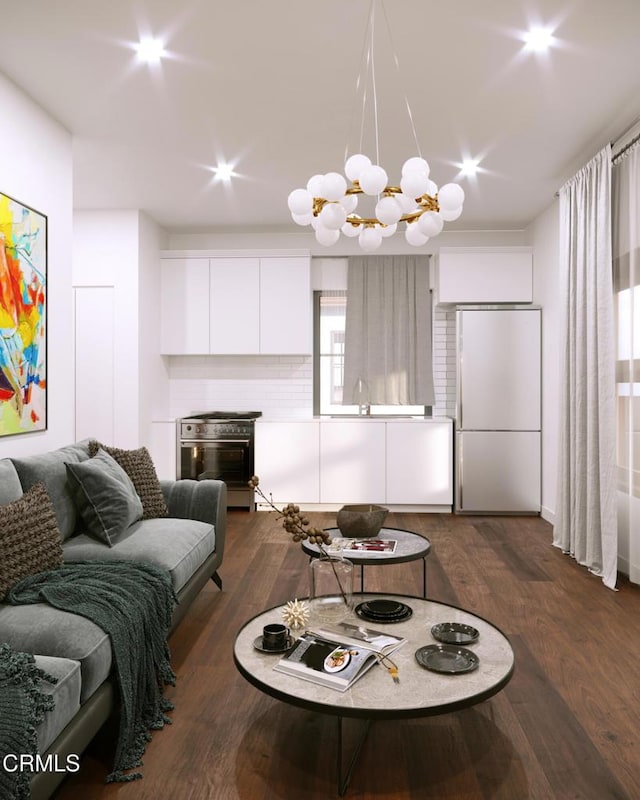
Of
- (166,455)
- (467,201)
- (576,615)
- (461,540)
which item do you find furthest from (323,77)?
(166,455)

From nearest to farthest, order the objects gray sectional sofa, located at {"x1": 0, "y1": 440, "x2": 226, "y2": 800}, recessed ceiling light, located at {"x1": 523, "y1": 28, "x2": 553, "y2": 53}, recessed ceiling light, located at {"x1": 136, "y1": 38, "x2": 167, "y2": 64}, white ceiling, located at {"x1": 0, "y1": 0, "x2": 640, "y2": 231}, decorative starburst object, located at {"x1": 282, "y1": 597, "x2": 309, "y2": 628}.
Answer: gray sectional sofa, located at {"x1": 0, "y1": 440, "x2": 226, "y2": 800}, decorative starburst object, located at {"x1": 282, "y1": 597, "x2": 309, "y2": 628}, white ceiling, located at {"x1": 0, "y1": 0, "x2": 640, "y2": 231}, recessed ceiling light, located at {"x1": 523, "y1": 28, "x2": 553, "y2": 53}, recessed ceiling light, located at {"x1": 136, "y1": 38, "x2": 167, "y2": 64}

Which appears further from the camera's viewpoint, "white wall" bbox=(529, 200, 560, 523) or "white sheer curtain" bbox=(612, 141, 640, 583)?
"white wall" bbox=(529, 200, 560, 523)

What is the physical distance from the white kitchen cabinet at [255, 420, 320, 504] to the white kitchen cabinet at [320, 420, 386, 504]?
0.08 meters

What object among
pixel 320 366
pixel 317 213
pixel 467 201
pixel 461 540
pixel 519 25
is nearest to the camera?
pixel 519 25

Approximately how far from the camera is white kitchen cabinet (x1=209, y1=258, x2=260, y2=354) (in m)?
6.18

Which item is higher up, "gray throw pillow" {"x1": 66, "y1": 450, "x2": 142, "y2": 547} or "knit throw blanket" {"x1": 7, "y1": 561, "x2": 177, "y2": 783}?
"gray throw pillow" {"x1": 66, "y1": 450, "x2": 142, "y2": 547}

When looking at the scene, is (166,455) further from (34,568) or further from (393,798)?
(393,798)

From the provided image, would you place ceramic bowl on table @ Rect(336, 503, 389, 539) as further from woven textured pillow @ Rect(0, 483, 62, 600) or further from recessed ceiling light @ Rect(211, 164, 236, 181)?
recessed ceiling light @ Rect(211, 164, 236, 181)

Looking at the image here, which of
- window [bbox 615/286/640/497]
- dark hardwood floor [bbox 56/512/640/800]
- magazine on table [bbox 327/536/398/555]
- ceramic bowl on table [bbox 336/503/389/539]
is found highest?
window [bbox 615/286/640/497]

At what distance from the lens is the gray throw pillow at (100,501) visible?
2.97m

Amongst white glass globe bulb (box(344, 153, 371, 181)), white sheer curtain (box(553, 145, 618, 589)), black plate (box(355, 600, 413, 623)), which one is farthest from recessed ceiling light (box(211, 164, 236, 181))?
black plate (box(355, 600, 413, 623))

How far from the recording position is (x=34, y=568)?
2.37m

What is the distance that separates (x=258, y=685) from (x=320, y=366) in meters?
4.82

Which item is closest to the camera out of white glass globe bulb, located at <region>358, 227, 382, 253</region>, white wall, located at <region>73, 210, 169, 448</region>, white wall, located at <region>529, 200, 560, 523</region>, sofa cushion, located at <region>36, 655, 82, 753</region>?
sofa cushion, located at <region>36, 655, 82, 753</region>
